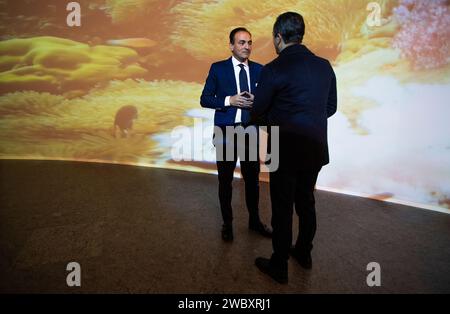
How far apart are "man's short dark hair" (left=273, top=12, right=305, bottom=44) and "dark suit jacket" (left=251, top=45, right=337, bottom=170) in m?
0.06

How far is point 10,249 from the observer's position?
221cm

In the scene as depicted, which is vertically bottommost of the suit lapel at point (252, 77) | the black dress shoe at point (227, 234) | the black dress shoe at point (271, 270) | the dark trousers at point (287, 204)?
the black dress shoe at point (271, 270)

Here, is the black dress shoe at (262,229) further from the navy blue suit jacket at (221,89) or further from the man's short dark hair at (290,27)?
the man's short dark hair at (290,27)

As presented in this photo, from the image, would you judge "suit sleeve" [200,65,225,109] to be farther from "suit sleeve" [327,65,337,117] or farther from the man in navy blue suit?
"suit sleeve" [327,65,337,117]

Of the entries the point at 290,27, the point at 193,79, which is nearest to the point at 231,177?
the point at 290,27

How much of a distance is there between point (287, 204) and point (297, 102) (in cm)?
56

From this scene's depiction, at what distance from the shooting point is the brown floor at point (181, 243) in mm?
1870

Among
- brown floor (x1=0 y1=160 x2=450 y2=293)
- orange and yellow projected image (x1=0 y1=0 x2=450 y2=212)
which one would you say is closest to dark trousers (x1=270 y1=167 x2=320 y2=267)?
brown floor (x1=0 y1=160 x2=450 y2=293)

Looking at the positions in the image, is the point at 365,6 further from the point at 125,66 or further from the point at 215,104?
the point at 125,66

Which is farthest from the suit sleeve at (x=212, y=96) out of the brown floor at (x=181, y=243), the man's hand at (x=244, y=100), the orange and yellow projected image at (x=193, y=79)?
the orange and yellow projected image at (x=193, y=79)

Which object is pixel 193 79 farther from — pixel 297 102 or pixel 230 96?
pixel 297 102

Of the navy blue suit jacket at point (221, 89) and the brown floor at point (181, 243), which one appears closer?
the brown floor at point (181, 243)

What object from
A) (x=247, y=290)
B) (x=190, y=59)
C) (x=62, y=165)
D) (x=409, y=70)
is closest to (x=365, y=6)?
(x=409, y=70)

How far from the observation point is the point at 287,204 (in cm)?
173
